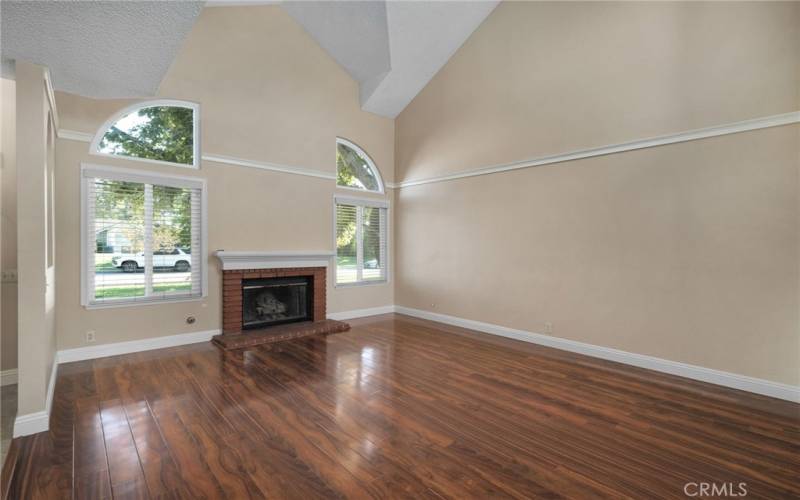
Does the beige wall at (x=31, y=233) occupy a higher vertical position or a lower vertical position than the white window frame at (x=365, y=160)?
lower

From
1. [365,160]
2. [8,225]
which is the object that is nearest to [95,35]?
[8,225]

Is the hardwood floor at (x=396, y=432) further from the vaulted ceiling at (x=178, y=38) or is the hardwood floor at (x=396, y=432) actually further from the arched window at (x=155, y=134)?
the vaulted ceiling at (x=178, y=38)

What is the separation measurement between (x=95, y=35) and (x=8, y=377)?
3279mm

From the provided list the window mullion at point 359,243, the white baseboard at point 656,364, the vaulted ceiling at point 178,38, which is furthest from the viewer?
the window mullion at point 359,243

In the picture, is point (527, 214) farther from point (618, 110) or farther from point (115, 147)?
point (115, 147)

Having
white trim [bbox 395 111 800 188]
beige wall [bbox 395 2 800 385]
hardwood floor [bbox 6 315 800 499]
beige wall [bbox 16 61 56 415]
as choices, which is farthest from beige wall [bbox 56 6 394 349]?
white trim [bbox 395 111 800 188]

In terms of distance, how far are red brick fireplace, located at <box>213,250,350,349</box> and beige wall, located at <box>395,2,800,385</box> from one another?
207 centimetres

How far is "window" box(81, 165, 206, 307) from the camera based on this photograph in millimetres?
4117

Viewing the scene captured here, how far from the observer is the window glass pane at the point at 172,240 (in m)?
4.58

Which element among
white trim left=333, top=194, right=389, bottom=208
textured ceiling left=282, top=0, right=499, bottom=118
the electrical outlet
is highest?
textured ceiling left=282, top=0, right=499, bottom=118

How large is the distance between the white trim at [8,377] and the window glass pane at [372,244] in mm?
4504

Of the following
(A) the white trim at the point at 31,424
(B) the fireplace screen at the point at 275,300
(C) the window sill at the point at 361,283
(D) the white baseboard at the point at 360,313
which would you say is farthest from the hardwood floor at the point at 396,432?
(C) the window sill at the point at 361,283

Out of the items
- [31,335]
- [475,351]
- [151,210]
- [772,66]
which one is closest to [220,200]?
[151,210]

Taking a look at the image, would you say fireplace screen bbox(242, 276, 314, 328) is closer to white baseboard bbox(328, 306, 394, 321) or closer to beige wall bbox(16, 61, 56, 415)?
white baseboard bbox(328, 306, 394, 321)
